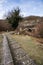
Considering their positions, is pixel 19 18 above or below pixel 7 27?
above

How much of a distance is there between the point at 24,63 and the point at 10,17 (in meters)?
39.1

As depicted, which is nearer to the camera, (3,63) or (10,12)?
(3,63)

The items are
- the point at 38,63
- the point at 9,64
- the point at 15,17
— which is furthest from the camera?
the point at 15,17

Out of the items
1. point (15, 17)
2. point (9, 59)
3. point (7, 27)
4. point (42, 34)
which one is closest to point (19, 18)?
point (15, 17)

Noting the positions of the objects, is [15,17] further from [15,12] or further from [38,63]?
[38,63]

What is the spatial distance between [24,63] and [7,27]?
4139 centimetres

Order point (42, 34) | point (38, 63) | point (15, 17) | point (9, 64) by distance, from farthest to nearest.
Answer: point (15, 17)
point (42, 34)
point (38, 63)
point (9, 64)

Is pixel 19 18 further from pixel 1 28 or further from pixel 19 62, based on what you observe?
pixel 19 62

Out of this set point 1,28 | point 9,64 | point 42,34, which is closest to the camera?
point 9,64

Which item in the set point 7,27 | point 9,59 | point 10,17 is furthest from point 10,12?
point 9,59

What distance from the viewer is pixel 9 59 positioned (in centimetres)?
785

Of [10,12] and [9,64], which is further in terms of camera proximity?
[10,12]

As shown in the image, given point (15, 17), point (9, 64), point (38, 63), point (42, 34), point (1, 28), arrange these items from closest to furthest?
point (9, 64)
point (38, 63)
point (42, 34)
point (15, 17)
point (1, 28)

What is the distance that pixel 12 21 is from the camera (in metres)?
44.4
